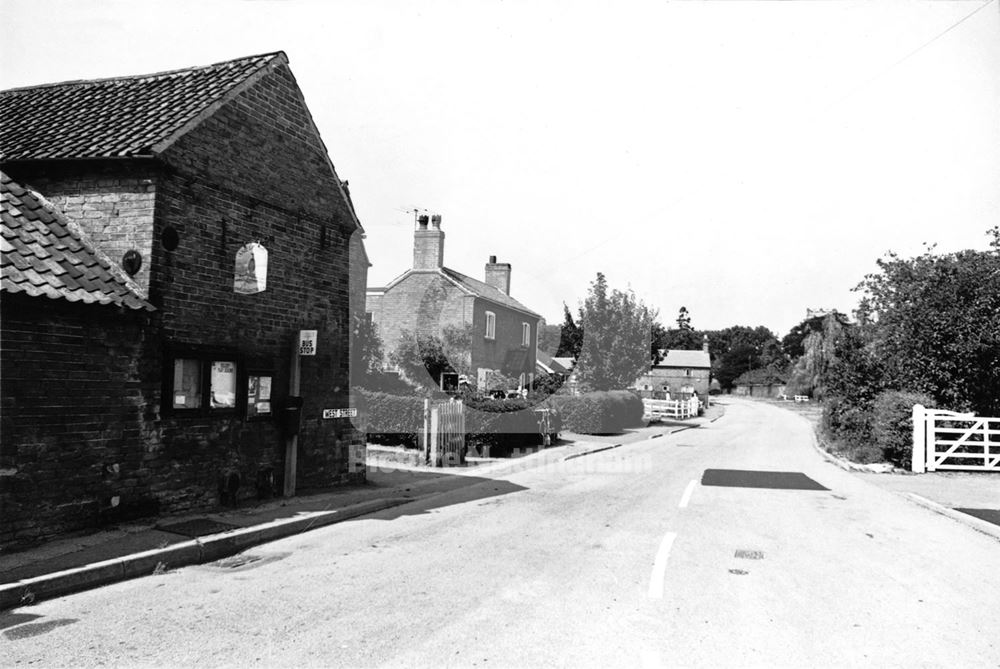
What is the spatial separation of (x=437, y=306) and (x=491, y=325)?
3046 millimetres

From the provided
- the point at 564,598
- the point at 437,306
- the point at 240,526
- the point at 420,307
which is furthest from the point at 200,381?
the point at 420,307

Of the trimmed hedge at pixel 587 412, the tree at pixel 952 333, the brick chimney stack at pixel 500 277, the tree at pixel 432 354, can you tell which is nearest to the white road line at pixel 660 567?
the tree at pixel 952 333

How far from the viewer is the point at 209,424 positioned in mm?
9227

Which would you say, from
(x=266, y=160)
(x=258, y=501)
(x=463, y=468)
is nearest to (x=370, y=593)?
(x=258, y=501)

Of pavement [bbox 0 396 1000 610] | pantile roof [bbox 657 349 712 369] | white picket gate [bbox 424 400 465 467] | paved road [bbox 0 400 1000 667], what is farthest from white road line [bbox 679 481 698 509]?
pantile roof [bbox 657 349 712 369]

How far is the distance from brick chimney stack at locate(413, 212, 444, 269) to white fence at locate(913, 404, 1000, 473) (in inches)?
853

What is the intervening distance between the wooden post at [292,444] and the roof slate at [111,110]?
11.8 feet

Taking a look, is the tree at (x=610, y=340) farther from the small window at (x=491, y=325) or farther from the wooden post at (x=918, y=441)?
the wooden post at (x=918, y=441)

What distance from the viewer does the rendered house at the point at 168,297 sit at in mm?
7320

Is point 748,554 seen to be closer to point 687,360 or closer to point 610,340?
point 610,340

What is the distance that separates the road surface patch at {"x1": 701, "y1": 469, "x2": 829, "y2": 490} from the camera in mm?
13273

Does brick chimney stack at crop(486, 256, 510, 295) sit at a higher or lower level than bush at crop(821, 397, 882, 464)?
higher

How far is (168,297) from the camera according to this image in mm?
8688

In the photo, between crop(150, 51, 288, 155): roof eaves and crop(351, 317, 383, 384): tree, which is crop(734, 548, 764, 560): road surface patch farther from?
crop(351, 317, 383, 384): tree
